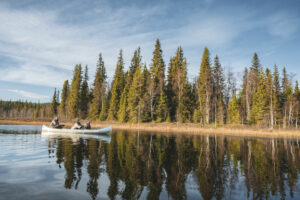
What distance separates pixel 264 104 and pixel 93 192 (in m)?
44.1

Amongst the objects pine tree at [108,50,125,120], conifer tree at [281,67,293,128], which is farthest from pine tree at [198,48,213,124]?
pine tree at [108,50,125,120]

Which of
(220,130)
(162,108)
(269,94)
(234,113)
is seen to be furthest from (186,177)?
(234,113)

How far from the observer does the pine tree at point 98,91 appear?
5598 cm

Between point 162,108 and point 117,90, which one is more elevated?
point 117,90

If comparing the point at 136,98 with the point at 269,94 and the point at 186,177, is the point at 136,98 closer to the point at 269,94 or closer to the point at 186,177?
the point at 269,94

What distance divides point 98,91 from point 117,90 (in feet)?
25.2

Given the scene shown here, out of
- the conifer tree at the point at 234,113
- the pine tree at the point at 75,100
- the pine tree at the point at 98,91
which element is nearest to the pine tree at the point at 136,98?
the pine tree at the point at 98,91

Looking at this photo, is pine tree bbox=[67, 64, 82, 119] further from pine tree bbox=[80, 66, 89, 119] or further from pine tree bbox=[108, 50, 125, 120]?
pine tree bbox=[108, 50, 125, 120]

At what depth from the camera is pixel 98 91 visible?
5859 cm

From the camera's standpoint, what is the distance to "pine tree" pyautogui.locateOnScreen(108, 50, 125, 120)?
51469mm

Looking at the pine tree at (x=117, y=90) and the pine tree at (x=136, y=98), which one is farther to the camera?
the pine tree at (x=117, y=90)

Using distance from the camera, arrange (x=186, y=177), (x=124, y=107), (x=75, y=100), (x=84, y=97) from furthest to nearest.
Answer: (x=84, y=97) → (x=75, y=100) → (x=124, y=107) → (x=186, y=177)

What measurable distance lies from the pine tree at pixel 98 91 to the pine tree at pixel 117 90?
5.66 meters

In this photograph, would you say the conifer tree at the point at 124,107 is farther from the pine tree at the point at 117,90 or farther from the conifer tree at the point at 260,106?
the conifer tree at the point at 260,106
